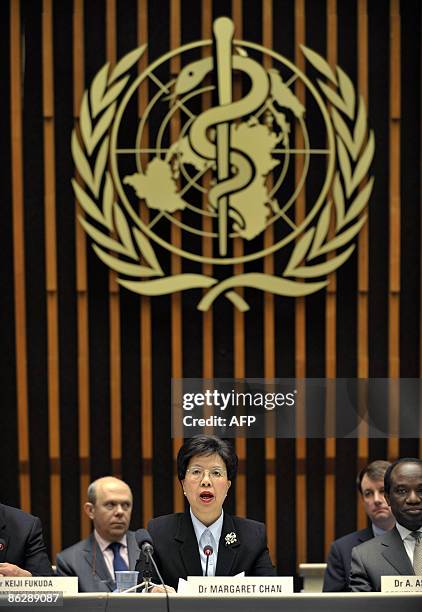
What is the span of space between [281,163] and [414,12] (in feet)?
3.73

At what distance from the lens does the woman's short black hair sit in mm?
3342

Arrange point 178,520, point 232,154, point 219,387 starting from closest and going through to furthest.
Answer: point 219,387, point 178,520, point 232,154

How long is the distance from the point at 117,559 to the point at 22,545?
0.75 meters

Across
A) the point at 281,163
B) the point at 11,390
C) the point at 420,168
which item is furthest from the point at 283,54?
the point at 11,390

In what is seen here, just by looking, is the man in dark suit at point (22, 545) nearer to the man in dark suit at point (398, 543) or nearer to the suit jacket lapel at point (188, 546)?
the suit jacket lapel at point (188, 546)

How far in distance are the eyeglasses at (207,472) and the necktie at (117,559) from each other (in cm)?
90

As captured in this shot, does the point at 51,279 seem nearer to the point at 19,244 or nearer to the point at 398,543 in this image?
the point at 19,244

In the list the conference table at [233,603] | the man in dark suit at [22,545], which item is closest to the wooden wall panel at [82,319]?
the man in dark suit at [22,545]

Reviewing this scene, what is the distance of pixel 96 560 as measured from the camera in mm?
3926

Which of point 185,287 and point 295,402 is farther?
point 185,287

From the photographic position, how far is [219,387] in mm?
3182

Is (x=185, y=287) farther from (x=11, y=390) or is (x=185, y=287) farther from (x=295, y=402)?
(x=295, y=402)

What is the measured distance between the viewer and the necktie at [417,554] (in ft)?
10.3

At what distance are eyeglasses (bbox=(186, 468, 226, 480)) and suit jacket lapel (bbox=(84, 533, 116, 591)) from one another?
1.97 feet
